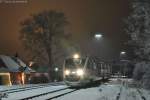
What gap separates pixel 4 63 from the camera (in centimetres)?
7256

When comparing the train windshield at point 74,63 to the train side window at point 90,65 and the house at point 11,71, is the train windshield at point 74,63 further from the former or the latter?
the house at point 11,71

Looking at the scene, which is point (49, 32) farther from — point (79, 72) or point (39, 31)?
point (79, 72)

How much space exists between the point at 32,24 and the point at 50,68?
31.6ft

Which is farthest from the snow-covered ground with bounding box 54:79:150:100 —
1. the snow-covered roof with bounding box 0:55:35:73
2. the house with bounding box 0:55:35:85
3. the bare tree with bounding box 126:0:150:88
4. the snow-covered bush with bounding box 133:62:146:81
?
the snow-covered roof with bounding box 0:55:35:73

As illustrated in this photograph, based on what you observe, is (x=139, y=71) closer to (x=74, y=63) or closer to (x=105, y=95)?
(x=74, y=63)

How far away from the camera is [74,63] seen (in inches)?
1547

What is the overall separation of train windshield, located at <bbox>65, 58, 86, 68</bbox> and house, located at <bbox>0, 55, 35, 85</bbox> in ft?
98.4

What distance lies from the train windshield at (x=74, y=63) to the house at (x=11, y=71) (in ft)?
98.4

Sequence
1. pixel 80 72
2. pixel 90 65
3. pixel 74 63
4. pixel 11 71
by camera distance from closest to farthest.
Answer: pixel 80 72, pixel 74 63, pixel 90 65, pixel 11 71

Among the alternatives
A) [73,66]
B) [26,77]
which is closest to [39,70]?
[26,77]

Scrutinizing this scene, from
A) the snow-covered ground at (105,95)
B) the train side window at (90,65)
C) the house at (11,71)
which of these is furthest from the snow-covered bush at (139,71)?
the house at (11,71)

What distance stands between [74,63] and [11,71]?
34016mm

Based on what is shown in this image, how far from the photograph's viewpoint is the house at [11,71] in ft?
225

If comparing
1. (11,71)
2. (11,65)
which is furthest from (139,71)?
(11,65)
